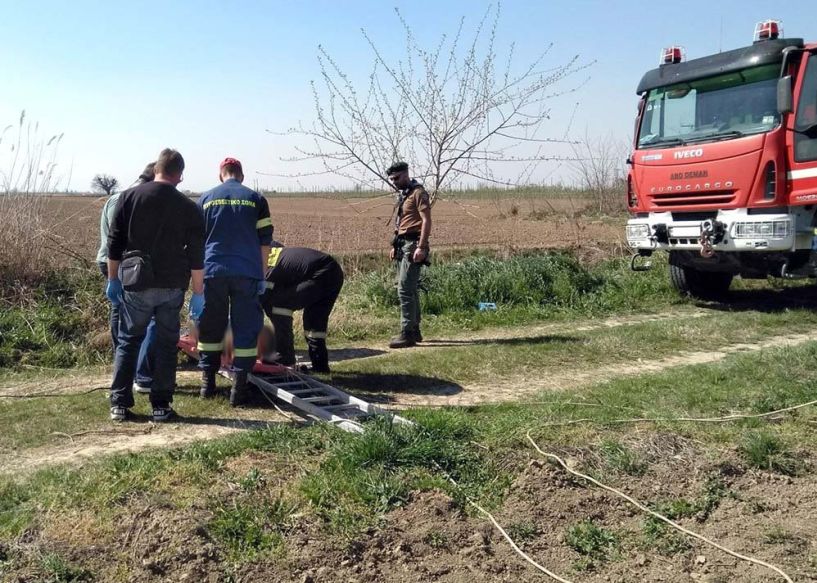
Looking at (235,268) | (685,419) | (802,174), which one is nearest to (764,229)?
(802,174)

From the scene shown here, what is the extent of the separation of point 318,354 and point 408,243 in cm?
190

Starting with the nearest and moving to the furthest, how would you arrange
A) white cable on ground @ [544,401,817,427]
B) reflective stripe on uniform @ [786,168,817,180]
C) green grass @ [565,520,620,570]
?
green grass @ [565,520,620,570], white cable on ground @ [544,401,817,427], reflective stripe on uniform @ [786,168,817,180]

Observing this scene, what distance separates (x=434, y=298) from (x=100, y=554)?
23.9ft

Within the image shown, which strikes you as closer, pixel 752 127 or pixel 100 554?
pixel 100 554

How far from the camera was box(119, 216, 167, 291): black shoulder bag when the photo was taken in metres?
5.45

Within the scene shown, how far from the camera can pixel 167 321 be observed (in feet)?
18.7

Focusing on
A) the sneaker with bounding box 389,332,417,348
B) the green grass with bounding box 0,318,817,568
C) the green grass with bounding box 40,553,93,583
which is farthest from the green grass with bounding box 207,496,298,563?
the sneaker with bounding box 389,332,417,348

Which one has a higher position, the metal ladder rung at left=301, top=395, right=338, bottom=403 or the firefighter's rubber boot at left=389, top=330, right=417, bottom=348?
the firefighter's rubber boot at left=389, top=330, right=417, bottom=348

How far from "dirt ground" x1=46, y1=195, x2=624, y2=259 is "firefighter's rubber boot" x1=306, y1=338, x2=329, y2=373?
13.8ft

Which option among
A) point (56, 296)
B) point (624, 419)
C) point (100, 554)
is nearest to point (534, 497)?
point (624, 419)

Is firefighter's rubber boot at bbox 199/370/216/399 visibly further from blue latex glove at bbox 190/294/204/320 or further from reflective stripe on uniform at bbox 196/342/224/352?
blue latex glove at bbox 190/294/204/320

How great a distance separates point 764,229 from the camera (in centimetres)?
945

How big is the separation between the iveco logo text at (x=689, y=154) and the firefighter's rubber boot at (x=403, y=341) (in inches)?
181

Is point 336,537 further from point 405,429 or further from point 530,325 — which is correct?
point 530,325
